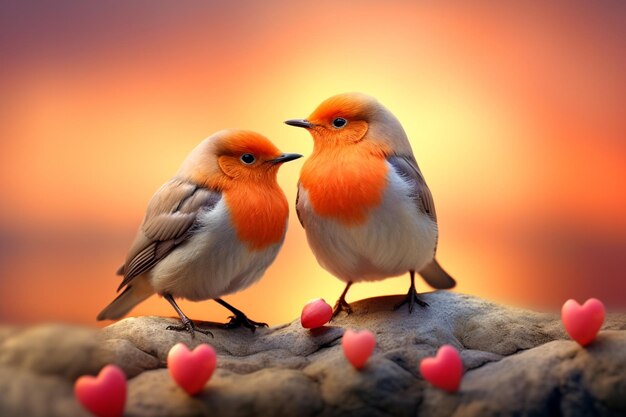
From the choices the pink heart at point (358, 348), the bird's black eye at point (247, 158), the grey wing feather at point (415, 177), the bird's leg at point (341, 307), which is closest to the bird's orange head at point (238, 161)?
the bird's black eye at point (247, 158)

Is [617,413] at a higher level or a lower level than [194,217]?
lower

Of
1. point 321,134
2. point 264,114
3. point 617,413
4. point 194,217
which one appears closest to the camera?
point 617,413

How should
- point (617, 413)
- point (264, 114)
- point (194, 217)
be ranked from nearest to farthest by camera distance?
point (617, 413) < point (194, 217) < point (264, 114)

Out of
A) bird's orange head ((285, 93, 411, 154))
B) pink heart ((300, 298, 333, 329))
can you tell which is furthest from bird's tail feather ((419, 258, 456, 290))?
pink heart ((300, 298, 333, 329))

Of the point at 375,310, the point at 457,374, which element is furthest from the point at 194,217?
the point at 457,374

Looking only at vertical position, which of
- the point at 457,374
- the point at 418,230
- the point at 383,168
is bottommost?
the point at 457,374

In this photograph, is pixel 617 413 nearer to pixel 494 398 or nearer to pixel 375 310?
pixel 494 398

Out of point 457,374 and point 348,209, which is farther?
point 348,209

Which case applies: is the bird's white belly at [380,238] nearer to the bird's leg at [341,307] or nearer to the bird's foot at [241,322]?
the bird's leg at [341,307]
